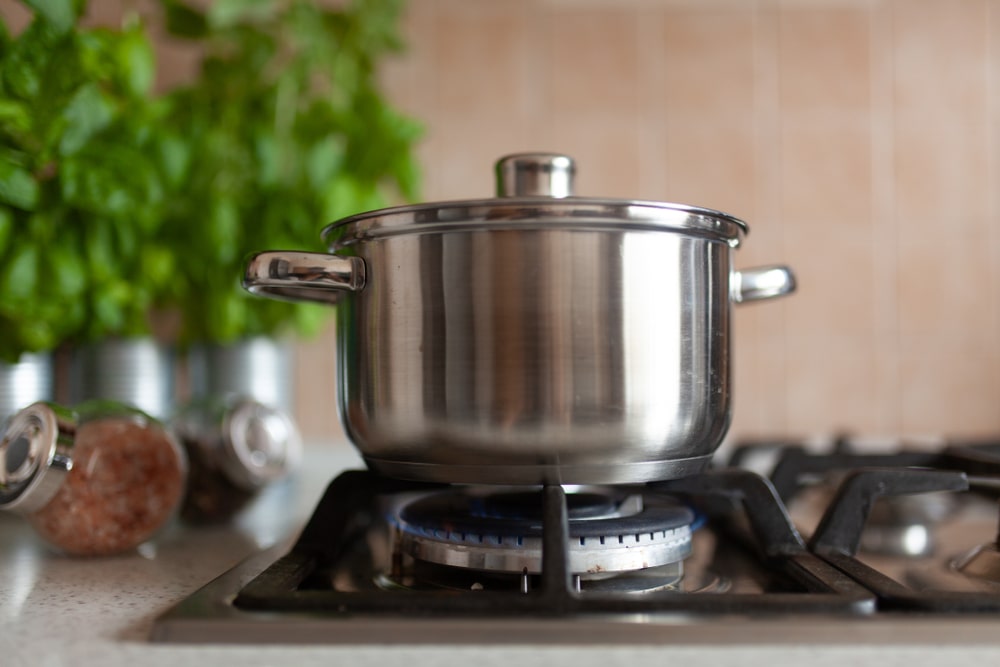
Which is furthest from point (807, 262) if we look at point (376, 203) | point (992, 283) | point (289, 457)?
point (289, 457)

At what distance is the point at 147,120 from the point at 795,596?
776 millimetres

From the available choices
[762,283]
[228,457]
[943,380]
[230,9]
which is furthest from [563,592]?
[943,380]

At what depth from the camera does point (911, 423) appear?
129cm

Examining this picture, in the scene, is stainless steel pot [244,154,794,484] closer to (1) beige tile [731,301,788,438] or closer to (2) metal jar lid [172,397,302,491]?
(2) metal jar lid [172,397,302,491]

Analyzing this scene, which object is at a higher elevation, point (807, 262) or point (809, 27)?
point (809, 27)

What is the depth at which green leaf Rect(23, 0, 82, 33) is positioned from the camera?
24.3 inches

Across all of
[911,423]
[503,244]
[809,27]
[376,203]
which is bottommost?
[911,423]

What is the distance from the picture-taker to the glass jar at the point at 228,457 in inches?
27.2

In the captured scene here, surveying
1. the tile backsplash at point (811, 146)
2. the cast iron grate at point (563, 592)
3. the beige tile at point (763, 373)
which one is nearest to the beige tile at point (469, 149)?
the tile backsplash at point (811, 146)

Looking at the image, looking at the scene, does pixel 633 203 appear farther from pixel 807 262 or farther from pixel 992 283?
pixel 992 283

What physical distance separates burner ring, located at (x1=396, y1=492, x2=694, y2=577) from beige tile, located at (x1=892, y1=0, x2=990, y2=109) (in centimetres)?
110

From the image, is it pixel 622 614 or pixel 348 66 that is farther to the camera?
pixel 348 66

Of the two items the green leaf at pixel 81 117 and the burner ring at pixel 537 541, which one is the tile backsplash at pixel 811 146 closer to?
the green leaf at pixel 81 117

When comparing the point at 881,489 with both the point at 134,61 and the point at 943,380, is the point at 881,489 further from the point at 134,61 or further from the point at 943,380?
the point at 943,380
